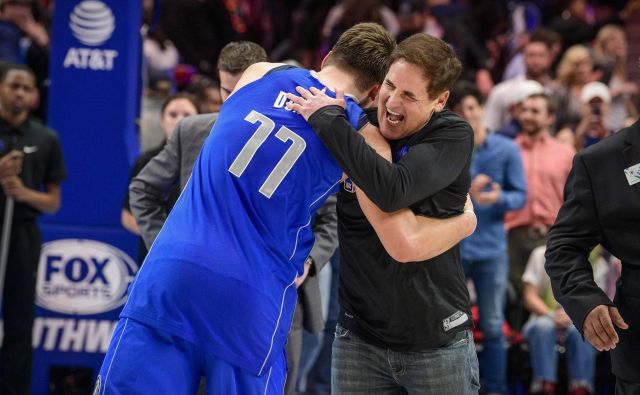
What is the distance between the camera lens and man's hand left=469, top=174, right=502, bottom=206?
762 centimetres

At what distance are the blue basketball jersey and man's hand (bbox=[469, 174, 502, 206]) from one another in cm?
390

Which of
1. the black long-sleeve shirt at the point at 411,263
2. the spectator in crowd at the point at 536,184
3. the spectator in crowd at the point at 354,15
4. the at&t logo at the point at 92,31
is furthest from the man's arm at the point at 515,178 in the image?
the black long-sleeve shirt at the point at 411,263

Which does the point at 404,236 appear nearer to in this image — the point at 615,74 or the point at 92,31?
the point at 92,31

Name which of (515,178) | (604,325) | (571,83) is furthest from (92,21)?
(571,83)

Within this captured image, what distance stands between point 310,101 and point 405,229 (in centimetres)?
57

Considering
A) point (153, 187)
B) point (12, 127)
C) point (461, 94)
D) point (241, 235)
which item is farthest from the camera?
point (461, 94)

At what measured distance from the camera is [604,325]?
4000 millimetres

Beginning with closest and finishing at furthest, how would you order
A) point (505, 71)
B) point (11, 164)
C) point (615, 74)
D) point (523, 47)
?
1. point (11, 164)
2. point (615, 74)
3. point (523, 47)
4. point (505, 71)

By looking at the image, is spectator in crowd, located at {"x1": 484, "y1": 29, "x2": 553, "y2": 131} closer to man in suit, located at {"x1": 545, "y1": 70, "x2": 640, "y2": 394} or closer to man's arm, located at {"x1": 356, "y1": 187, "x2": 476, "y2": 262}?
man in suit, located at {"x1": 545, "y1": 70, "x2": 640, "y2": 394}

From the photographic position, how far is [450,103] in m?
7.96

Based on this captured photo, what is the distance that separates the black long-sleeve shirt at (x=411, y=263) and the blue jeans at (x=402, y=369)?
0.04 meters

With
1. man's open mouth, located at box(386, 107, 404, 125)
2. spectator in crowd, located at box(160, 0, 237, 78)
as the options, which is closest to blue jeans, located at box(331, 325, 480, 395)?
man's open mouth, located at box(386, 107, 404, 125)

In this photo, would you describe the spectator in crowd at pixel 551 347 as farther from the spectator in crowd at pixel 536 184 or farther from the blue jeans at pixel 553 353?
the spectator in crowd at pixel 536 184

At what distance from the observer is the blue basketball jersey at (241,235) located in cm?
363
